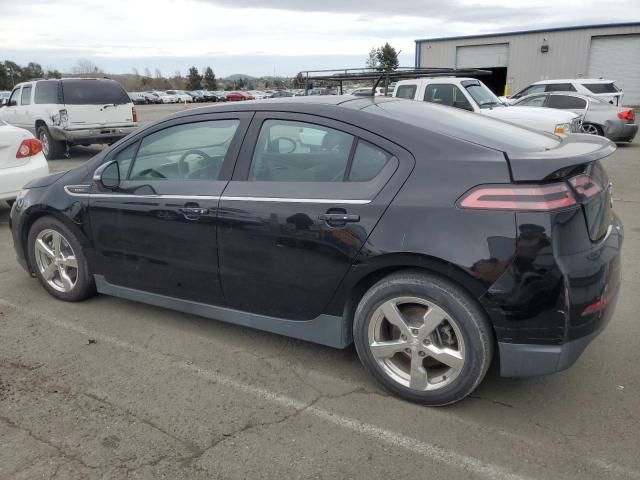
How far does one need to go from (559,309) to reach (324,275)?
120 cm

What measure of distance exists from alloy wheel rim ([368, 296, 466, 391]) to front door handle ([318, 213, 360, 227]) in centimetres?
46

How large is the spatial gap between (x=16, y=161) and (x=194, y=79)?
85.8 metres

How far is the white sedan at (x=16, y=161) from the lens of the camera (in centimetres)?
656

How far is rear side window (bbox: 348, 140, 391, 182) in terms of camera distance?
2875mm

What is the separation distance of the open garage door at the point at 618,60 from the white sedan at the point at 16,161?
31909 mm

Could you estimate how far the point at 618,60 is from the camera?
30.4m

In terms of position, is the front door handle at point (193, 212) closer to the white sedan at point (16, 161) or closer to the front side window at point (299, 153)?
the front side window at point (299, 153)

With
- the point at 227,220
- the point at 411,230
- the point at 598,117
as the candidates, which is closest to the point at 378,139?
the point at 411,230

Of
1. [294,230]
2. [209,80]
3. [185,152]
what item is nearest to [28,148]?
[185,152]

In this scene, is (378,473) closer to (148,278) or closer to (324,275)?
(324,275)

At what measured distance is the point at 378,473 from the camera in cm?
240

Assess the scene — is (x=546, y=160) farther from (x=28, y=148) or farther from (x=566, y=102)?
(x=566, y=102)

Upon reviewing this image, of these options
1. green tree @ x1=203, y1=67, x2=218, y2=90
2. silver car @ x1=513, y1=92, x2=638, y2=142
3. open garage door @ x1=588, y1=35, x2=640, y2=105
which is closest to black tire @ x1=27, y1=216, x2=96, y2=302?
silver car @ x1=513, y1=92, x2=638, y2=142

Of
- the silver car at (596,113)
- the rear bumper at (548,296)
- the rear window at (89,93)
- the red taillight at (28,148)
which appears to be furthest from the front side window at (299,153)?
the silver car at (596,113)
